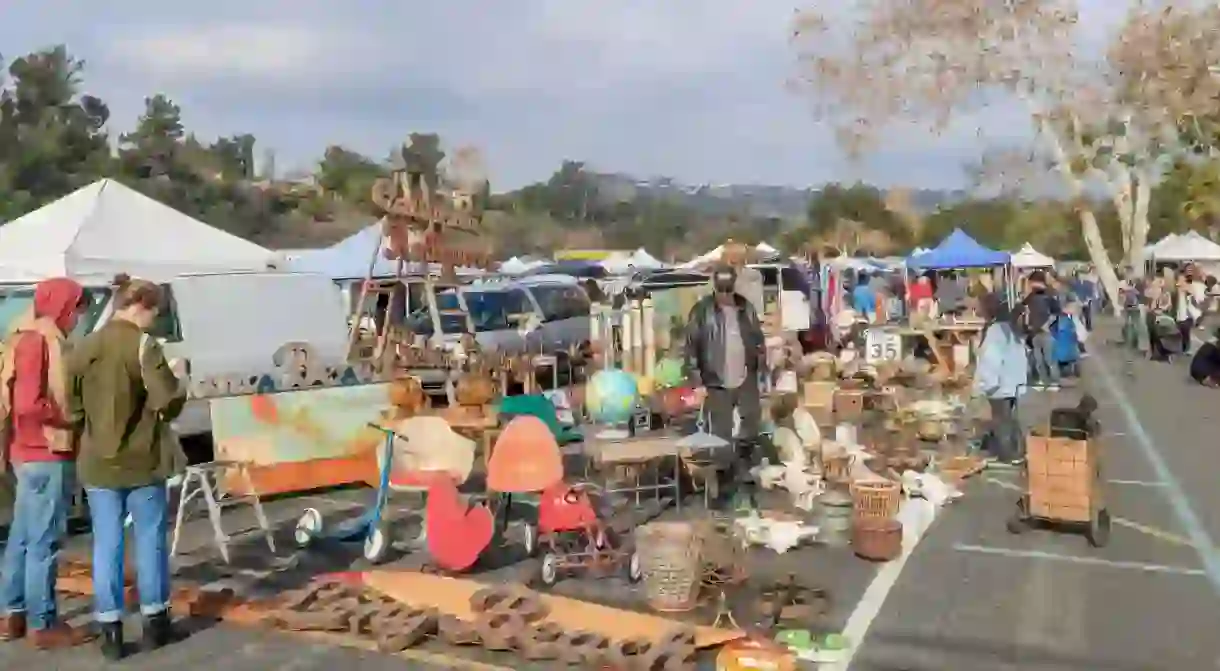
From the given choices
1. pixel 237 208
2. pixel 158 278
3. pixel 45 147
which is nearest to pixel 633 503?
pixel 158 278

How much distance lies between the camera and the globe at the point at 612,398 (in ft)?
38.7

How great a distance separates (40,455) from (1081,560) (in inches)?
249

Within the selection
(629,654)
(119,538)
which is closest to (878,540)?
(629,654)

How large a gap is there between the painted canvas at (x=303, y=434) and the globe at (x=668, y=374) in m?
5.27

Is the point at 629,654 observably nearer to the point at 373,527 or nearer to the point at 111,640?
the point at 111,640

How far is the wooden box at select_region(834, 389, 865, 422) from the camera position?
1472 centimetres

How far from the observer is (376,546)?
8.02 m

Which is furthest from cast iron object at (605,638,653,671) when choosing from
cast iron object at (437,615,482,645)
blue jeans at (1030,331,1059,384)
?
blue jeans at (1030,331,1059,384)

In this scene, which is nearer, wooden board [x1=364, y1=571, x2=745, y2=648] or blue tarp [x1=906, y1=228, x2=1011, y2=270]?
wooden board [x1=364, y1=571, x2=745, y2=648]

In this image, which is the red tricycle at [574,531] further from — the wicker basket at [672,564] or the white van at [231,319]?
the white van at [231,319]

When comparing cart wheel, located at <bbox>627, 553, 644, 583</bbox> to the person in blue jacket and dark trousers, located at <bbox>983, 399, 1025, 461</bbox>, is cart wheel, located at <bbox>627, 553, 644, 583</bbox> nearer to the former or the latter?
the person in blue jacket

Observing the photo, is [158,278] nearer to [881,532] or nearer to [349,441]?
[349,441]

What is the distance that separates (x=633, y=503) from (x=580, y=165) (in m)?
80.6

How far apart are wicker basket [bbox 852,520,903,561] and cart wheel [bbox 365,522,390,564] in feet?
10.3
